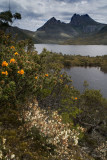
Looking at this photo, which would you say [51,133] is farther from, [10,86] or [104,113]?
[104,113]

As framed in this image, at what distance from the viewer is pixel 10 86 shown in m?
5.87

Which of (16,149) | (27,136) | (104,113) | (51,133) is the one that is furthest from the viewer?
(104,113)

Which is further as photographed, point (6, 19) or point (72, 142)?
point (6, 19)

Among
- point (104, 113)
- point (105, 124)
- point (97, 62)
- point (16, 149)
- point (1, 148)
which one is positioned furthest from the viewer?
point (97, 62)

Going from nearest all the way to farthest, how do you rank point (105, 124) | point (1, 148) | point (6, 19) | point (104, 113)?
point (1, 148) → point (105, 124) → point (104, 113) → point (6, 19)

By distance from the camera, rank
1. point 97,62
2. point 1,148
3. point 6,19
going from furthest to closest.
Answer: point 97,62 → point 6,19 → point 1,148

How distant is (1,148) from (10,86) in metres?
2.45

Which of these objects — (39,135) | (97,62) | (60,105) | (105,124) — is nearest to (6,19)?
(60,105)

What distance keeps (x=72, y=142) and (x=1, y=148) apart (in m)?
4.05

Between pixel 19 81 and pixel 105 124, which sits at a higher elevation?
pixel 19 81

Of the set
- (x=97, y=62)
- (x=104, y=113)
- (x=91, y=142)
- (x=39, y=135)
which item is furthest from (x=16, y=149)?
(x=97, y=62)

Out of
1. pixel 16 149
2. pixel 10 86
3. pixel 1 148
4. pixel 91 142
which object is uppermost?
pixel 10 86

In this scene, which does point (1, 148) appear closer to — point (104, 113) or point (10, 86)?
point (10, 86)

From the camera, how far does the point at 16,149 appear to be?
585 cm
